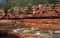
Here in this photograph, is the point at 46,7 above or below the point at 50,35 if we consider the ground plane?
above

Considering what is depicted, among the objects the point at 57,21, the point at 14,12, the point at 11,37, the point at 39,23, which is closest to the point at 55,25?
the point at 57,21

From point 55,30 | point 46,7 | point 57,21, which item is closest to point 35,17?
point 46,7

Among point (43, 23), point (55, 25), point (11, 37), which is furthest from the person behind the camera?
point (43, 23)

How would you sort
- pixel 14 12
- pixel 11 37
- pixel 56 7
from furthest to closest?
pixel 14 12
pixel 56 7
pixel 11 37

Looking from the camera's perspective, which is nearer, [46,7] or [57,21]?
[57,21]

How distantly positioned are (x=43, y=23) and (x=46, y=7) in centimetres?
118

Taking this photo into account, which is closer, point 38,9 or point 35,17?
point 35,17

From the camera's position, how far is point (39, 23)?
20.0ft

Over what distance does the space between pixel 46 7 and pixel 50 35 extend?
7.97ft

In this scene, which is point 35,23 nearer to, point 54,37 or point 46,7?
point 46,7

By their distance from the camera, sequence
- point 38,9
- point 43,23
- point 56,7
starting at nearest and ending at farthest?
point 43,23 < point 56,7 < point 38,9

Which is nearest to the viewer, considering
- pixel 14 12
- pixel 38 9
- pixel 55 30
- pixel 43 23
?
pixel 55 30

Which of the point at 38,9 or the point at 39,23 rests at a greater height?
the point at 38,9

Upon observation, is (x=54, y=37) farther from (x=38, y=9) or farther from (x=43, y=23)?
(x=38, y=9)
